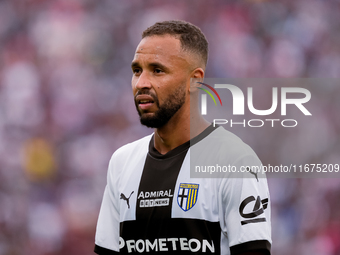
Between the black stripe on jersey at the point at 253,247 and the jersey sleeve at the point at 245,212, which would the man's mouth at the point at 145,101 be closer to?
the jersey sleeve at the point at 245,212

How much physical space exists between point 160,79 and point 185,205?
0.56 m

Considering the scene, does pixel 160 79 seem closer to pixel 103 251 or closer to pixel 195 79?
pixel 195 79

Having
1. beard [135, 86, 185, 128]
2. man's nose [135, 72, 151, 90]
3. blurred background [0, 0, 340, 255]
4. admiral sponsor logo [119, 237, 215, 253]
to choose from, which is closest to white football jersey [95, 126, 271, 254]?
admiral sponsor logo [119, 237, 215, 253]

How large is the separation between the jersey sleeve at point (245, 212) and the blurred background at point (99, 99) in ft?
9.55

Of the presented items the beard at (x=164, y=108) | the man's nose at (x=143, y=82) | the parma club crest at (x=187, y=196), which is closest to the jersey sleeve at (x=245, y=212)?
the parma club crest at (x=187, y=196)

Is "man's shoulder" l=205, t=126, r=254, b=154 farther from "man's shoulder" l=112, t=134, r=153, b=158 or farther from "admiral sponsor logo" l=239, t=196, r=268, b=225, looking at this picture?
"man's shoulder" l=112, t=134, r=153, b=158

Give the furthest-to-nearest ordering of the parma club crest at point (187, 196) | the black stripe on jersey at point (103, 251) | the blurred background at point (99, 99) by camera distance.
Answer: the blurred background at point (99, 99) < the black stripe on jersey at point (103, 251) < the parma club crest at point (187, 196)

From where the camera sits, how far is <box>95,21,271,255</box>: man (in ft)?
5.63

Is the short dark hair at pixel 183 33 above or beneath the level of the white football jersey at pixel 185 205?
above

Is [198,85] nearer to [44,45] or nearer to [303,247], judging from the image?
[303,247]

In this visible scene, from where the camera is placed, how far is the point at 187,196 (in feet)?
5.94

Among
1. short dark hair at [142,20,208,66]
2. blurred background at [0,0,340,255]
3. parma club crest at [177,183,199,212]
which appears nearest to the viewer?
parma club crest at [177,183,199,212]

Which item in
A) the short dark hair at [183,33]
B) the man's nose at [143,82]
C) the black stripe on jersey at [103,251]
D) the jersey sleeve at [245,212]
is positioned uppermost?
the short dark hair at [183,33]

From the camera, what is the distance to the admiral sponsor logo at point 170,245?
173 cm
